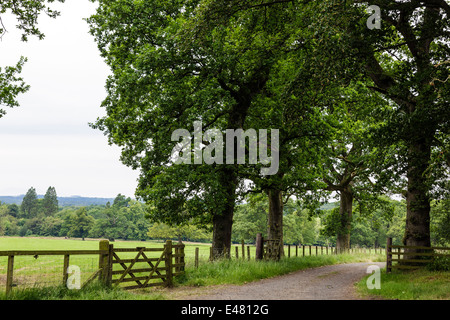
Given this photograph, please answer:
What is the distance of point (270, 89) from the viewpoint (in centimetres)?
2152

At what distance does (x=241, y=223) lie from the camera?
67625 millimetres

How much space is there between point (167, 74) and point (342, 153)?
2042 cm

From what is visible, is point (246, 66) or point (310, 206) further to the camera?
point (310, 206)

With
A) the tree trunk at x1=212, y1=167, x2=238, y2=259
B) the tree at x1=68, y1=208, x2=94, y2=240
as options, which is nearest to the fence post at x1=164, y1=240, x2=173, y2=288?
the tree trunk at x1=212, y1=167, x2=238, y2=259

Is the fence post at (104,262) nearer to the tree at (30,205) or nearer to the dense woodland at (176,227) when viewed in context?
the dense woodland at (176,227)

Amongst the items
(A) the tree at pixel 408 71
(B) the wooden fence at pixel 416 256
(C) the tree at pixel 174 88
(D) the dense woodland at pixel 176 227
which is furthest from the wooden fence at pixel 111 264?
(D) the dense woodland at pixel 176 227

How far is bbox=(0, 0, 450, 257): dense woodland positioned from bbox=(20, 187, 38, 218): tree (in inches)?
6209

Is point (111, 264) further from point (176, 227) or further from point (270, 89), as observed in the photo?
point (176, 227)

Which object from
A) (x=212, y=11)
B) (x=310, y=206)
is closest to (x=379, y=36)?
(x=212, y=11)

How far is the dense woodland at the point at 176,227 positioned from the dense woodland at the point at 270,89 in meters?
10.9

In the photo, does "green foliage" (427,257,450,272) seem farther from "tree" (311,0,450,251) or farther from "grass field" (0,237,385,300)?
"grass field" (0,237,385,300)

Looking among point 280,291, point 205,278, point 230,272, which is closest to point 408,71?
point 280,291

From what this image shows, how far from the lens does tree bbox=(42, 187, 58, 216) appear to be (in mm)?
159500
